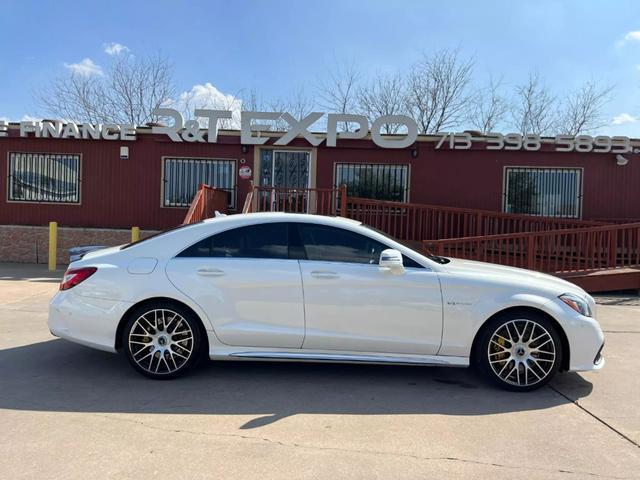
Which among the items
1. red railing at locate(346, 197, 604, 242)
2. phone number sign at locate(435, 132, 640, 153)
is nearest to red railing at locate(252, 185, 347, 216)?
red railing at locate(346, 197, 604, 242)

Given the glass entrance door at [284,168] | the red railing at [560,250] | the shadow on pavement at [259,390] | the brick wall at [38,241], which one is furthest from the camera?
the glass entrance door at [284,168]

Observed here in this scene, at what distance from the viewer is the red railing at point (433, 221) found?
449 inches

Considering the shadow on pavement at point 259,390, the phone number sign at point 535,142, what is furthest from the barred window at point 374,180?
the shadow on pavement at point 259,390

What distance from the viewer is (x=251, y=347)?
15.3ft

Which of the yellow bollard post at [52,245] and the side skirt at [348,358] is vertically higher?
the yellow bollard post at [52,245]

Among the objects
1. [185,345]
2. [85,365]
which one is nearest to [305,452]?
[185,345]

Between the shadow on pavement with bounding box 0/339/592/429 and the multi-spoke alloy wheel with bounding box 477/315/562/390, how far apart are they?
0.14 m

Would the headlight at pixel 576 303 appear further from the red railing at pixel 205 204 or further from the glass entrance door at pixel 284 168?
the glass entrance door at pixel 284 168

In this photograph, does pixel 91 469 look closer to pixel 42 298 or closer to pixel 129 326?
pixel 129 326

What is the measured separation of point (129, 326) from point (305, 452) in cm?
211

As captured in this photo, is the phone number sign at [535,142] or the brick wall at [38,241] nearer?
the phone number sign at [535,142]

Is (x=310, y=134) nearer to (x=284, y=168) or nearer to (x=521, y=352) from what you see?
(x=284, y=168)

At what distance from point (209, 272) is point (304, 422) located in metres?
1.57

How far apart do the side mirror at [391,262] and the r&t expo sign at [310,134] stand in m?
8.93
